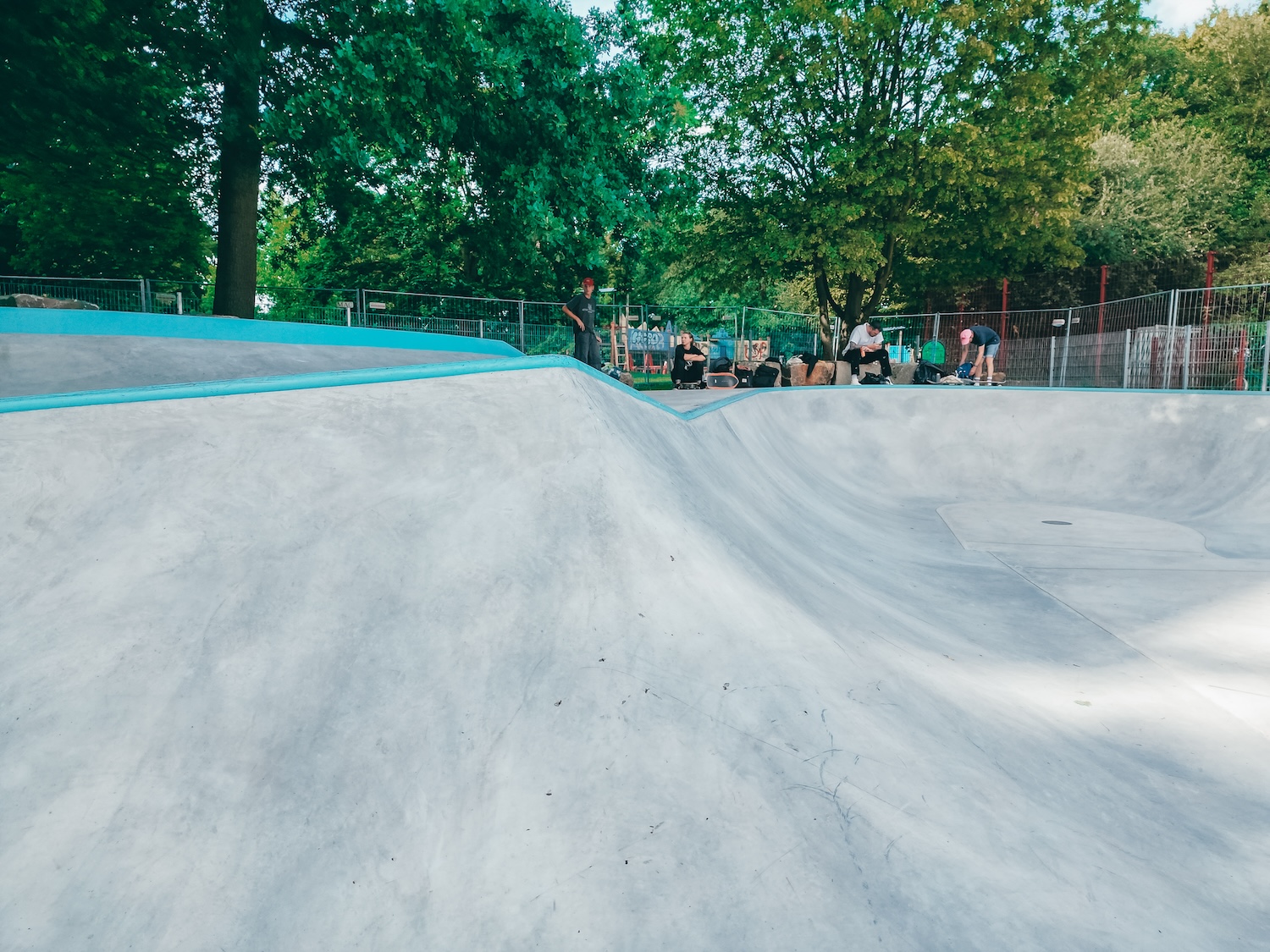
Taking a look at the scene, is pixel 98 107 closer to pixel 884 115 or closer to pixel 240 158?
pixel 240 158

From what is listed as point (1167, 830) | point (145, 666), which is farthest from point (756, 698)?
point (145, 666)

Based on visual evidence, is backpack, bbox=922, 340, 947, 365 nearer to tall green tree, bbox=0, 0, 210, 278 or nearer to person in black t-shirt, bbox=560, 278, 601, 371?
person in black t-shirt, bbox=560, 278, 601, 371

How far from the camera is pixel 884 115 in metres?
21.2

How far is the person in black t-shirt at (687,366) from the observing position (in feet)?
49.7

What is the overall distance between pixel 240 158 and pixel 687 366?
843 centimetres

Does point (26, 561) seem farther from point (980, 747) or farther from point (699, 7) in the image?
point (699, 7)

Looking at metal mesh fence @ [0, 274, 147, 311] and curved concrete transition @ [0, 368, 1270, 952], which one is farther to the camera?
metal mesh fence @ [0, 274, 147, 311]

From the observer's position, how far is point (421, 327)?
15875mm

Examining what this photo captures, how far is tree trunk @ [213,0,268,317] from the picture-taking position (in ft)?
35.7

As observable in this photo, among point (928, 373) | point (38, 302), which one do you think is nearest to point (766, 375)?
point (928, 373)

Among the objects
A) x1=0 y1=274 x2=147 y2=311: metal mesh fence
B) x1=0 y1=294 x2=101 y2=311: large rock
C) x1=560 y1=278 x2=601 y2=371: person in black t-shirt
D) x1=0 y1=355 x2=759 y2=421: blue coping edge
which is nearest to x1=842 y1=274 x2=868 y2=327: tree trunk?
x1=560 y1=278 x2=601 y2=371: person in black t-shirt

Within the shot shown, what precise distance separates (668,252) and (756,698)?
20686 mm

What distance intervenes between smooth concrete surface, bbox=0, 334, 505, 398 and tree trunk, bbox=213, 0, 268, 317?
7396mm

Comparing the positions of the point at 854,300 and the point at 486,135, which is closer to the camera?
the point at 486,135
